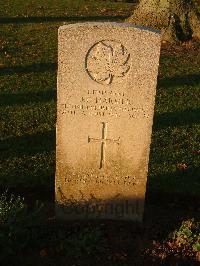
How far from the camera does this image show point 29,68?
426 inches

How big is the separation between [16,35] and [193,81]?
5726mm

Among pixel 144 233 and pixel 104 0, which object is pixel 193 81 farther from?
pixel 104 0

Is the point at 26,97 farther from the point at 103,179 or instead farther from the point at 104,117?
the point at 104,117

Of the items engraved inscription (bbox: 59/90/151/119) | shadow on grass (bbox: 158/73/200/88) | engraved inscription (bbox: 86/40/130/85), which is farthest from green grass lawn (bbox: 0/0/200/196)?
engraved inscription (bbox: 86/40/130/85)

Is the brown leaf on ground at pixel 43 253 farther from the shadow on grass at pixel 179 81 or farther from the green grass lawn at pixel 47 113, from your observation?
the shadow on grass at pixel 179 81

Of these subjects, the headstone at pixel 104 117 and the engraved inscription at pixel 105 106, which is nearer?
the headstone at pixel 104 117

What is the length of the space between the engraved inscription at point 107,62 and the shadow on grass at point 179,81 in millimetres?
5388

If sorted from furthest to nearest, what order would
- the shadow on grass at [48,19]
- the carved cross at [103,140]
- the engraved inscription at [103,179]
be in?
the shadow on grass at [48,19]
the engraved inscription at [103,179]
the carved cross at [103,140]

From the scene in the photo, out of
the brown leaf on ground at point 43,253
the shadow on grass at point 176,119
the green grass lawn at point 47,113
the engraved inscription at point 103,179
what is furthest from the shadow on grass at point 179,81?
the brown leaf on ground at point 43,253

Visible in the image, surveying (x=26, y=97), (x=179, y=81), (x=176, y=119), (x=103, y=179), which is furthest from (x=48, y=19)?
(x=103, y=179)

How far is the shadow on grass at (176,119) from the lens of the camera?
27.0 ft

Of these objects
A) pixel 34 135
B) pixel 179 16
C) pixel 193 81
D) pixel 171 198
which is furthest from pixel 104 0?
pixel 171 198

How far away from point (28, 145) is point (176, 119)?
2763mm

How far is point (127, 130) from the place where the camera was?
16.6 feet
